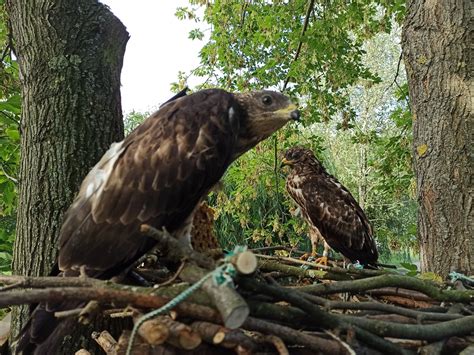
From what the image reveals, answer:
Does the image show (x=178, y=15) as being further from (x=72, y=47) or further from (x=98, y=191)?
(x=98, y=191)

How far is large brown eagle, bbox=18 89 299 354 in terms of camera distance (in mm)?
2400

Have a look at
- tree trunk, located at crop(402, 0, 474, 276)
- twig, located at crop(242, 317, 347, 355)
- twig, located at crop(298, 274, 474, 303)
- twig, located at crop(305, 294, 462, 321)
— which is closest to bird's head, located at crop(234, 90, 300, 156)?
twig, located at crop(298, 274, 474, 303)

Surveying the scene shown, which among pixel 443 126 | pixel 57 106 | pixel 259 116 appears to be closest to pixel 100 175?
pixel 259 116

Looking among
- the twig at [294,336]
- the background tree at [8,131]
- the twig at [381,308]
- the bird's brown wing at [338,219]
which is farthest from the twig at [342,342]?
the background tree at [8,131]

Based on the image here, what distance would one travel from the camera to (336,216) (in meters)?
5.26

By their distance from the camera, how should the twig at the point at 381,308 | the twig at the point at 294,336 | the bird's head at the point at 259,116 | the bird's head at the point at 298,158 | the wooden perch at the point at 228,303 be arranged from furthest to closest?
the bird's head at the point at 298,158
the bird's head at the point at 259,116
the twig at the point at 381,308
the twig at the point at 294,336
the wooden perch at the point at 228,303

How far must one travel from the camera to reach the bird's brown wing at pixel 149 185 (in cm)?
240

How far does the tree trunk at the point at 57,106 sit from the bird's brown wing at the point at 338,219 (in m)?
2.24

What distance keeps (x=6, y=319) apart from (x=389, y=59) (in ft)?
83.2

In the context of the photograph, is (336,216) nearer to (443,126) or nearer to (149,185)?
(443,126)

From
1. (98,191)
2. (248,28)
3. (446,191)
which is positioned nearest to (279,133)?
(248,28)

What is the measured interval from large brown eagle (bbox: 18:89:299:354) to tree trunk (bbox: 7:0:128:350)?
929 millimetres

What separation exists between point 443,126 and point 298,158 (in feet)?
7.24

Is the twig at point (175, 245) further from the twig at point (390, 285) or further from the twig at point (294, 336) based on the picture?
the twig at point (390, 285)
